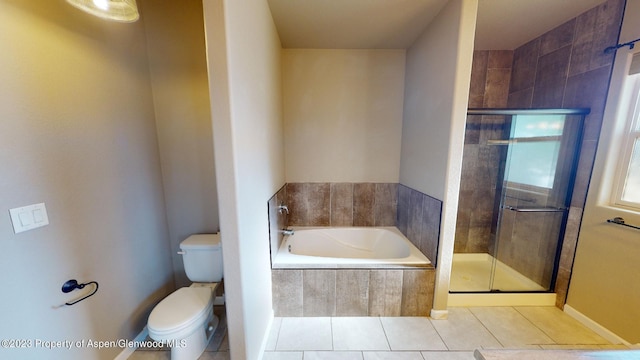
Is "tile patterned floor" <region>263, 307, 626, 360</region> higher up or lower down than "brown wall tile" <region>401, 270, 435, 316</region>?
lower down

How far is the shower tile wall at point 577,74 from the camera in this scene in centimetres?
157

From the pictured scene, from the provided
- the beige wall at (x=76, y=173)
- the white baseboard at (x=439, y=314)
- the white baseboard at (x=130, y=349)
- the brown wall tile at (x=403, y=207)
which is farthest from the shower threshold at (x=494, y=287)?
the beige wall at (x=76, y=173)

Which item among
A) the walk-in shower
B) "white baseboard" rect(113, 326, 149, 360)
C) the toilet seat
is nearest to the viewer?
the toilet seat

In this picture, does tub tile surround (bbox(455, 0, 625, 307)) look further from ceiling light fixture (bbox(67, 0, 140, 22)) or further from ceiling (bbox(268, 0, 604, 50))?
ceiling light fixture (bbox(67, 0, 140, 22))

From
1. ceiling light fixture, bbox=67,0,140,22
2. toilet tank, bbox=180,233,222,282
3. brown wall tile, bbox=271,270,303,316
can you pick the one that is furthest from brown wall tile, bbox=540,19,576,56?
toilet tank, bbox=180,233,222,282

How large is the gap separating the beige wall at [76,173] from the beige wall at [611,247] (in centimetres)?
346

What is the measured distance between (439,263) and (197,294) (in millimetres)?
1900

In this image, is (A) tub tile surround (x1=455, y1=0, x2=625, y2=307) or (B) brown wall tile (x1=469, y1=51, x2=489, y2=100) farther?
(B) brown wall tile (x1=469, y1=51, x2=489, y2=100)

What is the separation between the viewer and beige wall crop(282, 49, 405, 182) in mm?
2340

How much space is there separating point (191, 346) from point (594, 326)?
3.00 meters

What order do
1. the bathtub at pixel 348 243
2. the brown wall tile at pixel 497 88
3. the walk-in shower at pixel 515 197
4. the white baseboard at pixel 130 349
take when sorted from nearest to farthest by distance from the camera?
the white baseboard at pixel 130 349
the walk-in shower at pixel 515 197
the bathtub at pixel 348 243
the brown wall tile at pixel 497 88

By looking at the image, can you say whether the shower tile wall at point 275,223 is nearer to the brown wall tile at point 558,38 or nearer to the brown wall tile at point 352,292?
the brown wall tile at point 352,292

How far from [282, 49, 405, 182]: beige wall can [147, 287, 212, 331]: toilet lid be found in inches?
56.0

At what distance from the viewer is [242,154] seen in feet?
3.65
